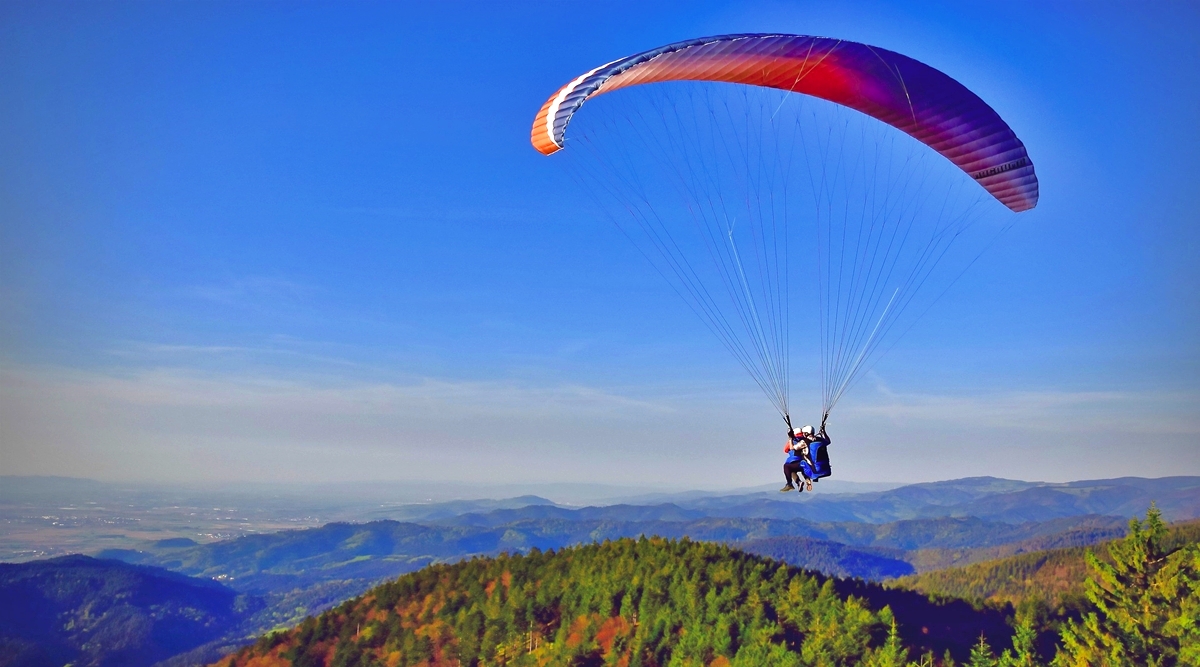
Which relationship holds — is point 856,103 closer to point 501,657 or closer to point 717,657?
point 717,657

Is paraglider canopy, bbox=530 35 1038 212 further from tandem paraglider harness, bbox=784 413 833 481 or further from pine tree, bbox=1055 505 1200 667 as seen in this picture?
pine tree, bbox=1055 505 1200 667

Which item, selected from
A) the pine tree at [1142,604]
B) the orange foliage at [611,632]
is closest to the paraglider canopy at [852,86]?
the pine tree at [1142,604]

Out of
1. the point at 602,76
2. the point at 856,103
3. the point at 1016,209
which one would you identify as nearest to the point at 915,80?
the point at 856,103

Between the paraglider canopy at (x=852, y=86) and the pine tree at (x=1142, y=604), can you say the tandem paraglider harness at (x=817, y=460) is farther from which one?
the pine tree at (x=1142, y=604)

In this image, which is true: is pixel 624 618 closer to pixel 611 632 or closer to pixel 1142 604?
pixel 611 632

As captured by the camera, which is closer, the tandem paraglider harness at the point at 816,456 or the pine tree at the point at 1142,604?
the tandem paraglider harness at the point at 816,456

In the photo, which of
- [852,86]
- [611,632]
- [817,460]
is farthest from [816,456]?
[611,632]
